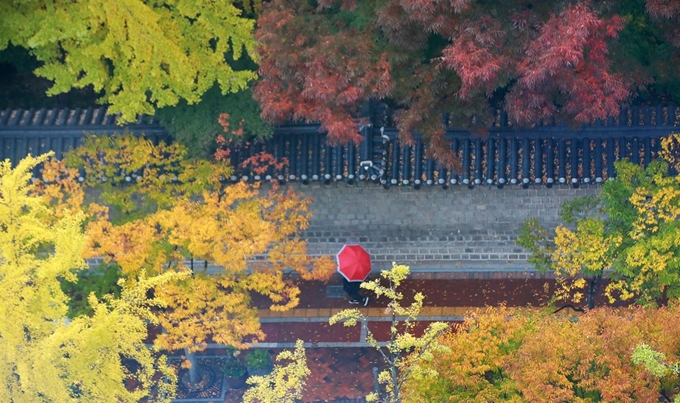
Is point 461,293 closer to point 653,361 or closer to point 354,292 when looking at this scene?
point 354,292

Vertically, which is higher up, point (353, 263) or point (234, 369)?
point (353, 263)

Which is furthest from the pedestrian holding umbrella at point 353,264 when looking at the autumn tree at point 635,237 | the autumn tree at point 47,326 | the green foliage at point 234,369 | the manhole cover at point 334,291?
the autumn tree at point 47,326

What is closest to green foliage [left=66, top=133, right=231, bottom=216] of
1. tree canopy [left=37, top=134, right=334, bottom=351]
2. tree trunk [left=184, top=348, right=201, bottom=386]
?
tree canopy [left=37, top=134, right=334, bottom=351]

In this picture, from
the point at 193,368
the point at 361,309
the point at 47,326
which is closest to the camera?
the point at 47,326

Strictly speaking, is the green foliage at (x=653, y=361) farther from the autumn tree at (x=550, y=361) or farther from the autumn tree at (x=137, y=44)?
the autumn tree at (x=137, y=44)

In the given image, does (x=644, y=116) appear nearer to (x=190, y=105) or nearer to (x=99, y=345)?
(x=190, y=105)

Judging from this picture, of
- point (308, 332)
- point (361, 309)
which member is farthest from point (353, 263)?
point (308, 332)
